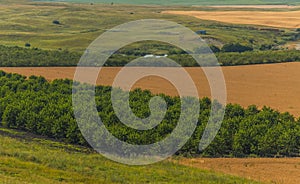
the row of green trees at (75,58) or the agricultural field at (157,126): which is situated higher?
the agricultural field at (157,126)

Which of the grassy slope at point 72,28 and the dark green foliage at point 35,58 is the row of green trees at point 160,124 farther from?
the grassy slope at point 72,28

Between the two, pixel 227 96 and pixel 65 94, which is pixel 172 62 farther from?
pixel 65 94

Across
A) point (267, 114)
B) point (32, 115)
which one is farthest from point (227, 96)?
point (32, 115)

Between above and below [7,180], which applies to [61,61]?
below

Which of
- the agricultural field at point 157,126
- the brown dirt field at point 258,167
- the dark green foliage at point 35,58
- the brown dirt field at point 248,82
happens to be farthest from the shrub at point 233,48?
the brown dirt field at point 258,167

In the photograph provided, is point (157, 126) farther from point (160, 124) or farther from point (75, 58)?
point (75, 58)

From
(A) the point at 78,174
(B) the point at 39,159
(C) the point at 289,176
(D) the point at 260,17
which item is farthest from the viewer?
(D) the point at 260,17
